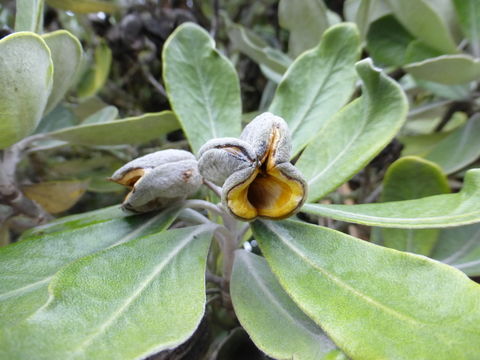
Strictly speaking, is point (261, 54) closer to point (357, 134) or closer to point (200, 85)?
point (200, 85)

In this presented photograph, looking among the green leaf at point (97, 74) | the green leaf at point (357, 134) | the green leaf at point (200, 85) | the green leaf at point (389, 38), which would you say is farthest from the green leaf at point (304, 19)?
the green leaf at point (97, 74)

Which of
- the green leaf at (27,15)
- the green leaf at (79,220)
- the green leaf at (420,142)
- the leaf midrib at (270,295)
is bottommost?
the green leaf at (420,142)

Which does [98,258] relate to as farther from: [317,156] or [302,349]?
[317,156]

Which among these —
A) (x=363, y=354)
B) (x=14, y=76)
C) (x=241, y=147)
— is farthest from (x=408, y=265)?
(x=14, y=76)

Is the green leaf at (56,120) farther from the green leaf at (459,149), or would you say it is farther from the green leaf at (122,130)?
the green leaf at (459,149)

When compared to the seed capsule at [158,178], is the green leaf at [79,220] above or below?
below

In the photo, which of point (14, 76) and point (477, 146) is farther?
point (477, 146)
